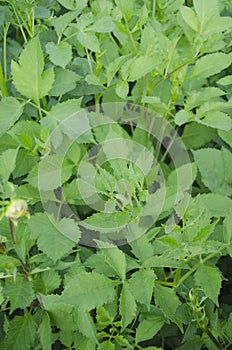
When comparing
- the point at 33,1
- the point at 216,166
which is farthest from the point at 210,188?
the point at 33,1

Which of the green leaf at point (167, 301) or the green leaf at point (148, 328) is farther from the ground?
the green leaf at point (167, 301)

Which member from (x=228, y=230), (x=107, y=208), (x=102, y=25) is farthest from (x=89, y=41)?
(x=228, y=230)

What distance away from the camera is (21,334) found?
0.86 meters

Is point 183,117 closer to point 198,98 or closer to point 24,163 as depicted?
point 198,98

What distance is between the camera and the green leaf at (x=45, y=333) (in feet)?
2.69

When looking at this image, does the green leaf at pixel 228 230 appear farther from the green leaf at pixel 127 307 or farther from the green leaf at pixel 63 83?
the green leaf at pixel 63 83

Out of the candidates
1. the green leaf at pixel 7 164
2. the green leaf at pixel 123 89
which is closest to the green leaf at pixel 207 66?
the green leaf at pixel 123 89

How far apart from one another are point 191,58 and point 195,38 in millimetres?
40

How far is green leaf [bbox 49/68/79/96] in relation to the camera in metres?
0.97

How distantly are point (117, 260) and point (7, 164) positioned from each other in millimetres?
223

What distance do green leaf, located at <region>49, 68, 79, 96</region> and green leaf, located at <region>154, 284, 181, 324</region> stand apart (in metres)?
0.39

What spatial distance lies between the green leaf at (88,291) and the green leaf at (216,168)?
349mm

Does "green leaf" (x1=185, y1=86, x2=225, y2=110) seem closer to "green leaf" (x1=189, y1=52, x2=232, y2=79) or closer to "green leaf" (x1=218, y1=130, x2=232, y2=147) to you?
"green leaf" (x1=189, y1=52, x2=232, y2=79)

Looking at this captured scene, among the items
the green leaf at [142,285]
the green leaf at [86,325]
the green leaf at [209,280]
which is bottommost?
the green leaf at [209,280]
